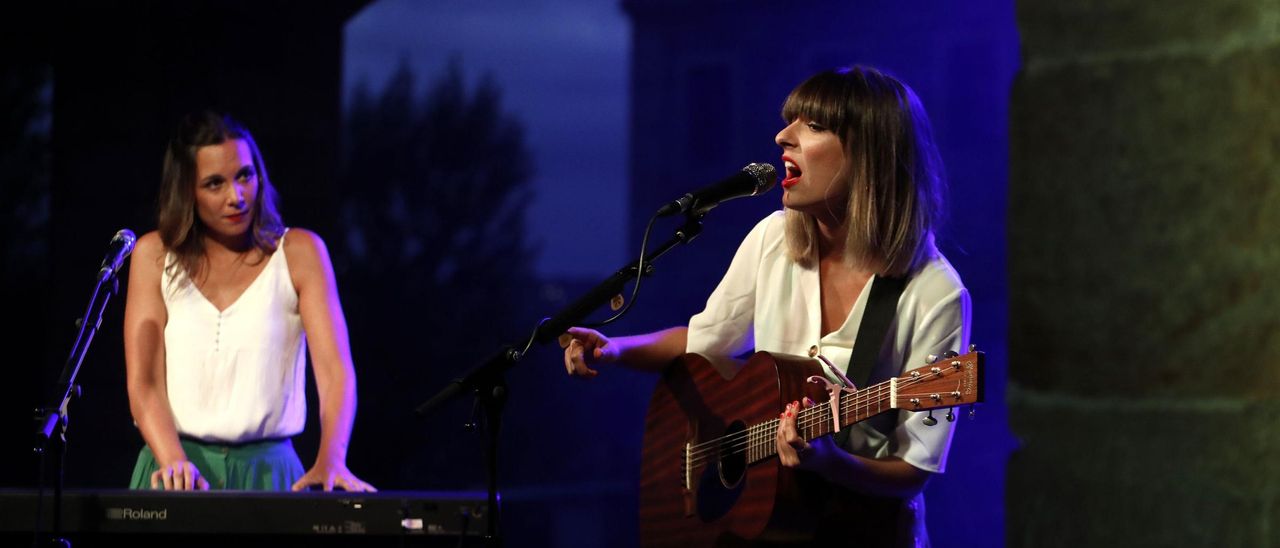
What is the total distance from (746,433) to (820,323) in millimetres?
281

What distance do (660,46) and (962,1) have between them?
1712mm

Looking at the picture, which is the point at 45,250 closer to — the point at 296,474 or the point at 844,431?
the point at 296,474

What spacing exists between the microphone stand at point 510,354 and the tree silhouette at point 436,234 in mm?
4303

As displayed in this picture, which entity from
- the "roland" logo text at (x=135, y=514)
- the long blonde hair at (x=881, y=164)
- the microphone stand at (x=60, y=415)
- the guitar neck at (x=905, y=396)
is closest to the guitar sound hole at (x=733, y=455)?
the guitar neck at (x=905, y=396)

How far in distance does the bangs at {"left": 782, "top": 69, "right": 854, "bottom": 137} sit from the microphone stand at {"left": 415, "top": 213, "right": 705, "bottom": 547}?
1.33 ft

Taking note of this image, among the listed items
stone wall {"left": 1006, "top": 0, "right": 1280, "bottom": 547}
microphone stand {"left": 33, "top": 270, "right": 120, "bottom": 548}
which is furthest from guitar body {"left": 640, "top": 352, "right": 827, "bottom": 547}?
stone wall {"left": 1006, "top": 0, "right": 1280, "bottom": 547}

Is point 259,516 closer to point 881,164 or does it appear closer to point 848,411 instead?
point 848,411

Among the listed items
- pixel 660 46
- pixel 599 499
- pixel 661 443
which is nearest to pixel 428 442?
pixel 599 499

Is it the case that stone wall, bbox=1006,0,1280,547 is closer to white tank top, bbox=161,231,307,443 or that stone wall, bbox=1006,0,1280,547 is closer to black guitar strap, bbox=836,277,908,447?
black guitar strap, bbox=836,277,908,447

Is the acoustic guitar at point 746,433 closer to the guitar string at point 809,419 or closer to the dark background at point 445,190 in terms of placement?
the guitar string at point 809,419

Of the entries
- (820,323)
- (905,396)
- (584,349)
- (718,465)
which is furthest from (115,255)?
(905,396)

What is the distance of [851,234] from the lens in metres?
2.81

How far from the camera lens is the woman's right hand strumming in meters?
2.95

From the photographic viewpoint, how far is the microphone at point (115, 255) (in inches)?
124
